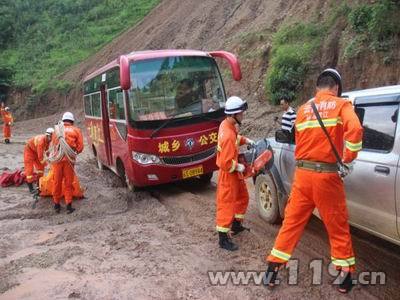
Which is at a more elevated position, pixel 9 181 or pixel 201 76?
pixel 201 76

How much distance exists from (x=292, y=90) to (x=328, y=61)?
1337 mm

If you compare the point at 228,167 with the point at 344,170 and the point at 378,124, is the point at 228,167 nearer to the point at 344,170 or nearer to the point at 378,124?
the point at 344,170

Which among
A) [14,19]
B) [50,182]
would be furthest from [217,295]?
[14,19]

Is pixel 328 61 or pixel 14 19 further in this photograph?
pixel 14 19

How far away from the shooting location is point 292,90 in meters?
14.1

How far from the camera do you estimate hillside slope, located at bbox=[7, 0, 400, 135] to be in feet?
41.6

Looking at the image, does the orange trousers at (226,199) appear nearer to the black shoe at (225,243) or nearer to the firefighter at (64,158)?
the black shoe at (225,243)

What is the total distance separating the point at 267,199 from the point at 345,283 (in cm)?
229

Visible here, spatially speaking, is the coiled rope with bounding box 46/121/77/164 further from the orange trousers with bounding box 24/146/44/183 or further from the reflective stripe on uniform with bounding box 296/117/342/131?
the reflective stripe on uniform with bounding box 296/117/342/131

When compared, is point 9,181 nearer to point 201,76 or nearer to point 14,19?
point 201,76

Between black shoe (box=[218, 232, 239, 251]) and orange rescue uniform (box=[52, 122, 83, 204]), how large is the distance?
11.9ft

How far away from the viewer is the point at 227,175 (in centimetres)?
566

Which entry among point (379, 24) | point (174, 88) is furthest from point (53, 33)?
point (174, 88)

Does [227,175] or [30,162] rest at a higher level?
[227,175]
